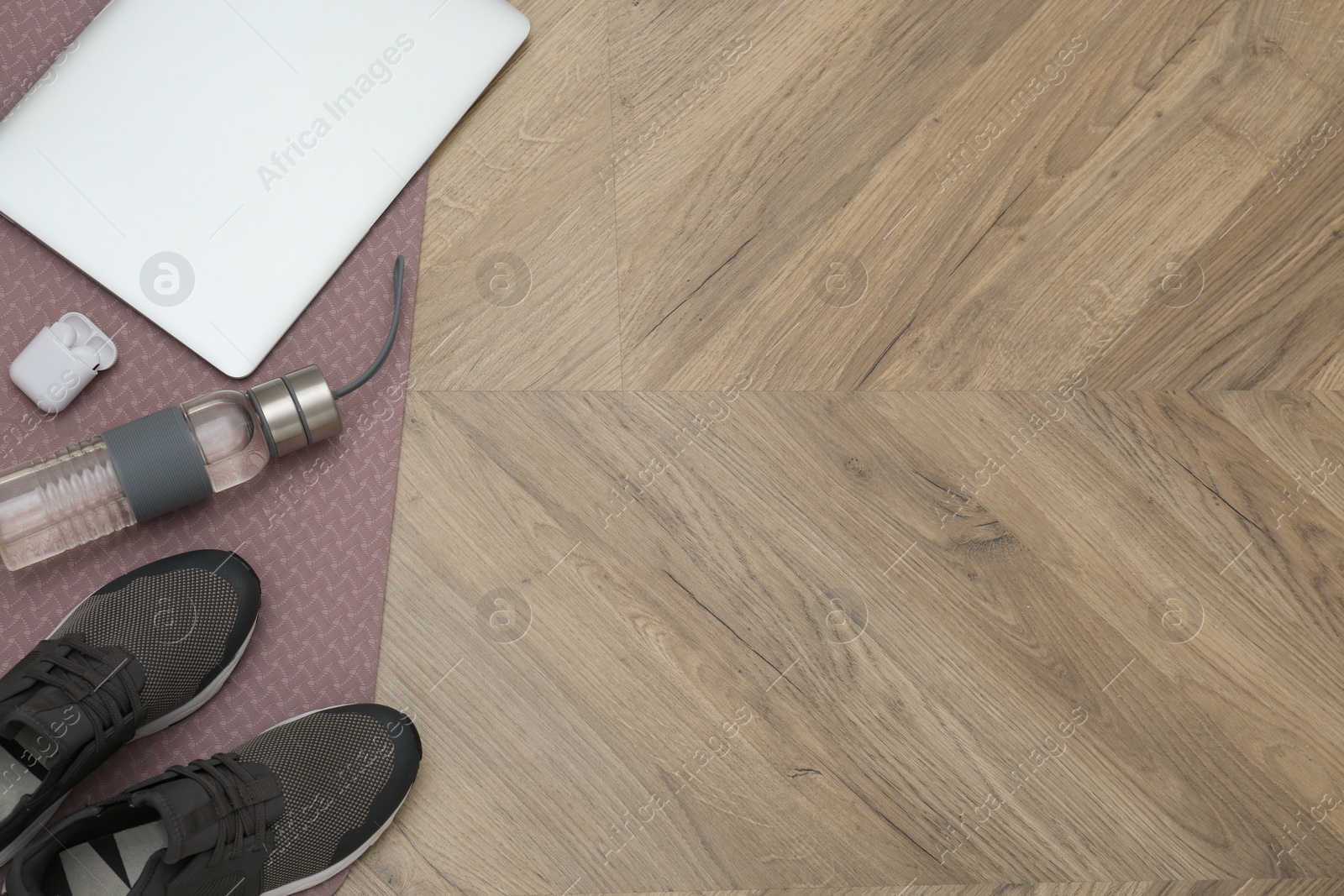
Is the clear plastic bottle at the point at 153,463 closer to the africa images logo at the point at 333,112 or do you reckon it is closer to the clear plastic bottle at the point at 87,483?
the clear plastic bottle at the point at 87,483

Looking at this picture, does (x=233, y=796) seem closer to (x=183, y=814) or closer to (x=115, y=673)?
(x=183, y=814)

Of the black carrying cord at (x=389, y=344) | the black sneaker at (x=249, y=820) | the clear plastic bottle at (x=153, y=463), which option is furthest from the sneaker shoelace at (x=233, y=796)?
the black carrying cord at (x=389, y=344)

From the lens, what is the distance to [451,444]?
956 millimetres

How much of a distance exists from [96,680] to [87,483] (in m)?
0.18

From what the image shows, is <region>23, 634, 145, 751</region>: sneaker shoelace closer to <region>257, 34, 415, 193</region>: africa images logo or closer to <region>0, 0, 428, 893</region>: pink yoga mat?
<region>0, 0, 428, 893</region>: pink yoga mat

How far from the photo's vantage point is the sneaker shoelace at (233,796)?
813 mm

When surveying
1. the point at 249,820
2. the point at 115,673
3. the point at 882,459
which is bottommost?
the point at 882,459

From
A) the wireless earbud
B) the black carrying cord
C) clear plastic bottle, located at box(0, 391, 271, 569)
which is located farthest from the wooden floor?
the wireless earbud

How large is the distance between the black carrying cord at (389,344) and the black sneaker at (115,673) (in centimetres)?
20

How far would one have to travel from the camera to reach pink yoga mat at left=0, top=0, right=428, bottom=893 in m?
0.90

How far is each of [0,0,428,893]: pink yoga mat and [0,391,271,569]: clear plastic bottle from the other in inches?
1.0

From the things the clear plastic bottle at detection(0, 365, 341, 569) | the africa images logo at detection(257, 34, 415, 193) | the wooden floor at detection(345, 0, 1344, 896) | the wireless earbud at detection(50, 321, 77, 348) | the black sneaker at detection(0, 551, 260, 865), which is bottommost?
the wooden floor at detection(345, 0, 1344, 896)

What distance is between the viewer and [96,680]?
2.74ft

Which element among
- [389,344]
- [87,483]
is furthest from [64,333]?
[389,344]
